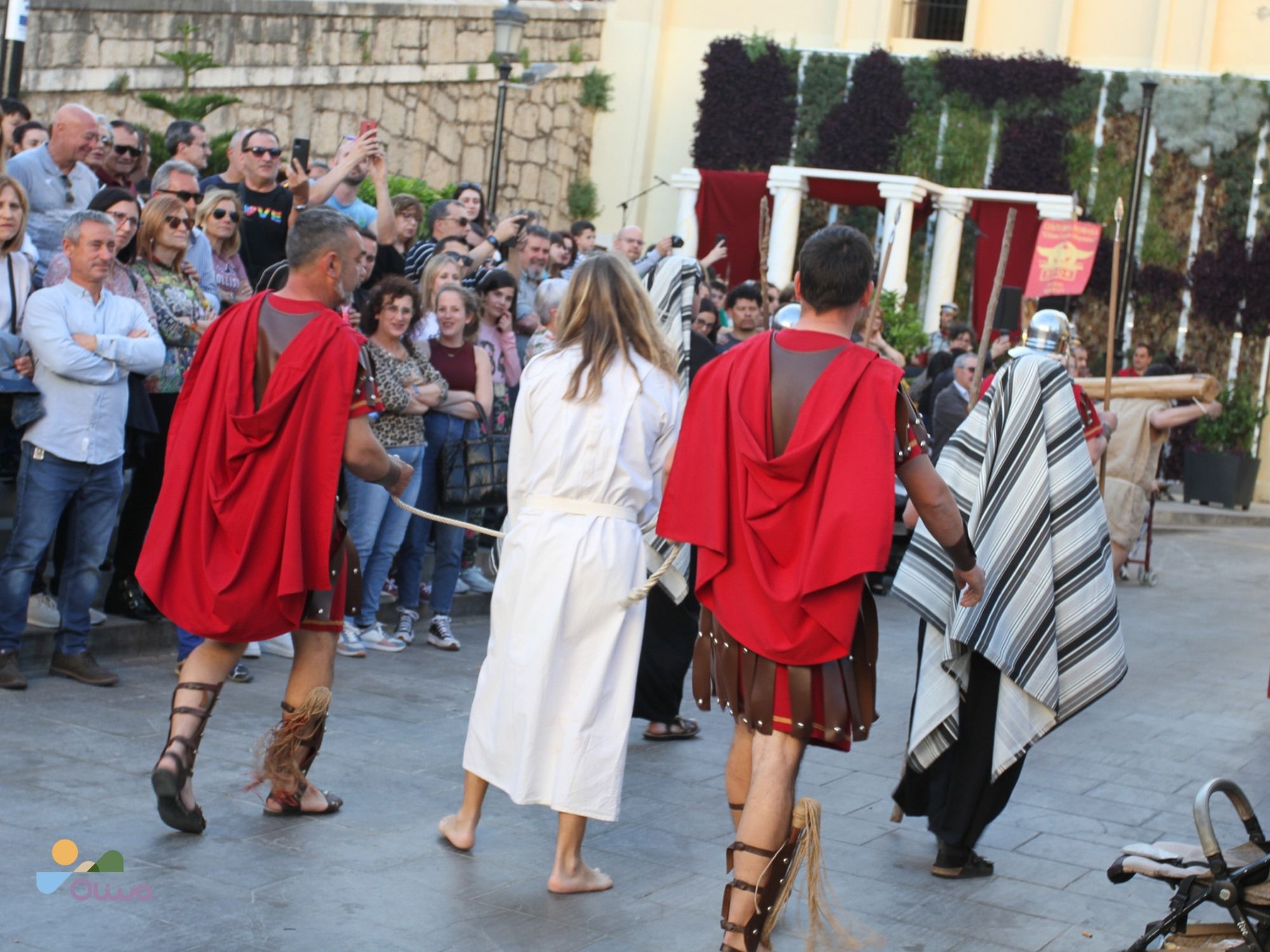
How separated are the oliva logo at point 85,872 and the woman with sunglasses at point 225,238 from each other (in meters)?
4.02

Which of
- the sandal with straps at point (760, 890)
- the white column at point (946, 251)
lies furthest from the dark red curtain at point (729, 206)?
the sandal with straps at point (760, 890)

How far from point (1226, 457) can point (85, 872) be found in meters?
19.4

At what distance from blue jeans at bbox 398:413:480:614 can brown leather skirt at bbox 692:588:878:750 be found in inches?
172

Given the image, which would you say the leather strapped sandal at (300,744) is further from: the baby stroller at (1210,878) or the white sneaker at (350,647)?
the white sneaker at (350,647)

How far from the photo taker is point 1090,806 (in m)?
6.54

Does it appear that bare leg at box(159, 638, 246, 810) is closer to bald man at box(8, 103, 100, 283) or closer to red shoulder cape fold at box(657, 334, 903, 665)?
red shoulder cape fold at box(657, 334, 903, 665)

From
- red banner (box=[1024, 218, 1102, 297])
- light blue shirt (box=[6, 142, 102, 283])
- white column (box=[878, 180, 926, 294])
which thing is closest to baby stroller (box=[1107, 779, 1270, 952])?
light blue shirt (box=[6, 142, 102, 283])

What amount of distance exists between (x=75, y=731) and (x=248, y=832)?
133 centimetres

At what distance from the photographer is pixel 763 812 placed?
437cm

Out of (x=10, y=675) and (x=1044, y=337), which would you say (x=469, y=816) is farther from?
(x=1044, y=337)

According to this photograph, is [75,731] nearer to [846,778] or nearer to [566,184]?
[846,778]

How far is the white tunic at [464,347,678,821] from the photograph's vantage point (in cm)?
500

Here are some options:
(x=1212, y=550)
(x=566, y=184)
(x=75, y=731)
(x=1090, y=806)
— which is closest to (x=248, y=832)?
(x=75, y=731)

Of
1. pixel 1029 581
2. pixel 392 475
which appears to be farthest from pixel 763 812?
pixel 392 475
